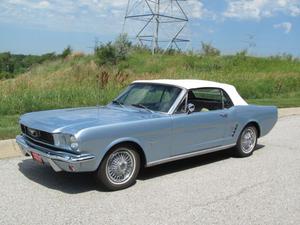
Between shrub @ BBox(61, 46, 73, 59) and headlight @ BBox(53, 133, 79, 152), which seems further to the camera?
shrub @ BBox(61, 46, 73, 59)

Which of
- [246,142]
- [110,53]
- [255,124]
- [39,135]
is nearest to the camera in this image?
[39,135]

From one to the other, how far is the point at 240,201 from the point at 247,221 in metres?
0.72

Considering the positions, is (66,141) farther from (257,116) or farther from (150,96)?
(257,116)

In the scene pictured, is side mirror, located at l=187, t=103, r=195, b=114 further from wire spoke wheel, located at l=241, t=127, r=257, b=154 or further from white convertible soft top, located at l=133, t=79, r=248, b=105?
wire spoke wheel, located at l=241, t=127, r=257, b=154

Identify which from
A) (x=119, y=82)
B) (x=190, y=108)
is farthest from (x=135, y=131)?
(x=119, y=82)

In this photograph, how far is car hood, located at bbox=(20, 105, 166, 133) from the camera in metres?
6.23

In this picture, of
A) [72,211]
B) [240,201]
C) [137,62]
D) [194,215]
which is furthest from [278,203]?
[137,62]

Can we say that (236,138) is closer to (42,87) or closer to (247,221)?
(247,221)

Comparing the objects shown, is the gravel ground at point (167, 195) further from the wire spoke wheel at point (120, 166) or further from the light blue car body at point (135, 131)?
the light blue car body at point (135, 131)

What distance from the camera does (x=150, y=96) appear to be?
7754mm

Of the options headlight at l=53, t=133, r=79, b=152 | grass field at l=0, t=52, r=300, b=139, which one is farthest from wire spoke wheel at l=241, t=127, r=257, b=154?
grass field at l=0, t=52, r=300, b=139

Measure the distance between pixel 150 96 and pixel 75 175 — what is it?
5.62 feet

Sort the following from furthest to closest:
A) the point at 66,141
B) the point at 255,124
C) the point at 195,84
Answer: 1. the point at 255,124
2. the point at 195,84
3. the point at 66,141

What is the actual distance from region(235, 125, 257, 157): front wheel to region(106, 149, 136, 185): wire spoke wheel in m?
2.71
